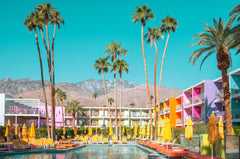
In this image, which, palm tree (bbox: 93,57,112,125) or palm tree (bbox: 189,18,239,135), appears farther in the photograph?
palm tree (bbox: 93,57,112,125)

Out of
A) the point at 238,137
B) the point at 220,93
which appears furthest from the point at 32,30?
the point at 238,137

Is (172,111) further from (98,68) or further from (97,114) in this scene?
(97,114)

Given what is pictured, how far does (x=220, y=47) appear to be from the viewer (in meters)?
23.2

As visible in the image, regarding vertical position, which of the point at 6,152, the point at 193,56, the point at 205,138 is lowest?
the point at 6,152

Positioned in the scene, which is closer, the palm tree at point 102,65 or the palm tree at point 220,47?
the palm tree at point 220,47

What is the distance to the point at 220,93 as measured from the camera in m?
36.4

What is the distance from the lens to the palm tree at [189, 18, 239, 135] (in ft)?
71.7

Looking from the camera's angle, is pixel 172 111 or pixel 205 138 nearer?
pixel 205 138

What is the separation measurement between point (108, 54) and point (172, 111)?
15.7m

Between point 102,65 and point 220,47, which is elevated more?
point 102,65

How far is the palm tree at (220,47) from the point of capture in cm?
2184

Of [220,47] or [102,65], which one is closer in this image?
[220,47]

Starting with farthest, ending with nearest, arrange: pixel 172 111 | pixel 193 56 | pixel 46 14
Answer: pixel 172 111 → pixel 46 14 → pixel 193 56

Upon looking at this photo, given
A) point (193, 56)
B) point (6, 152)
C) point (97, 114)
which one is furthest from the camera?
point (97, 114)
